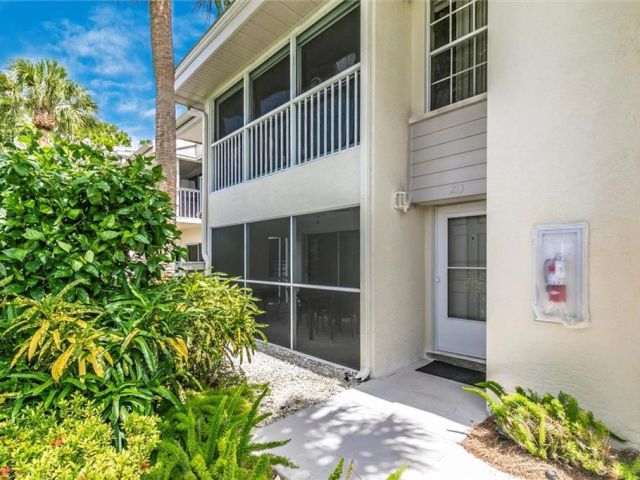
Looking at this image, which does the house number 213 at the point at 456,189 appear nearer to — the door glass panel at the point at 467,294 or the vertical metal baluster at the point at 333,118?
the door glass panel at the point at 467,294

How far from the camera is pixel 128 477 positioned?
6.44 ft

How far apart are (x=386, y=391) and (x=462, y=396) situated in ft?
2.92

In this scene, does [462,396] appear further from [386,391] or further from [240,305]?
[240,305]

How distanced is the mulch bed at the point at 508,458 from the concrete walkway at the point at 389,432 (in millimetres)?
91

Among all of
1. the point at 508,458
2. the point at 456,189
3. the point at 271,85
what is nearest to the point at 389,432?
the point at 508,458

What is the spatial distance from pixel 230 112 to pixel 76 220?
5.74 metres

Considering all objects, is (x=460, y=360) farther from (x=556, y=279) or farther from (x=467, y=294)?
(x=556, y=279)

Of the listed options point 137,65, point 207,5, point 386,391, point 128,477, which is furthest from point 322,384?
point 137,65

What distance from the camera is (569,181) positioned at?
10.6ft

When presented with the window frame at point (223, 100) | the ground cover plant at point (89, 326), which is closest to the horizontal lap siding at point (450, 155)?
the ground cover plant at point (89, 326)

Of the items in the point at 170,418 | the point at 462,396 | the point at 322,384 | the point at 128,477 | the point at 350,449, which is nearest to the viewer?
the point at 128,477

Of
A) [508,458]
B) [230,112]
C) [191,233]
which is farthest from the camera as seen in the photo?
[191,233]

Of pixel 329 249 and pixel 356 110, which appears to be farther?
pixel 329 249

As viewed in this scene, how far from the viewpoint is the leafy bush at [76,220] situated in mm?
2756
